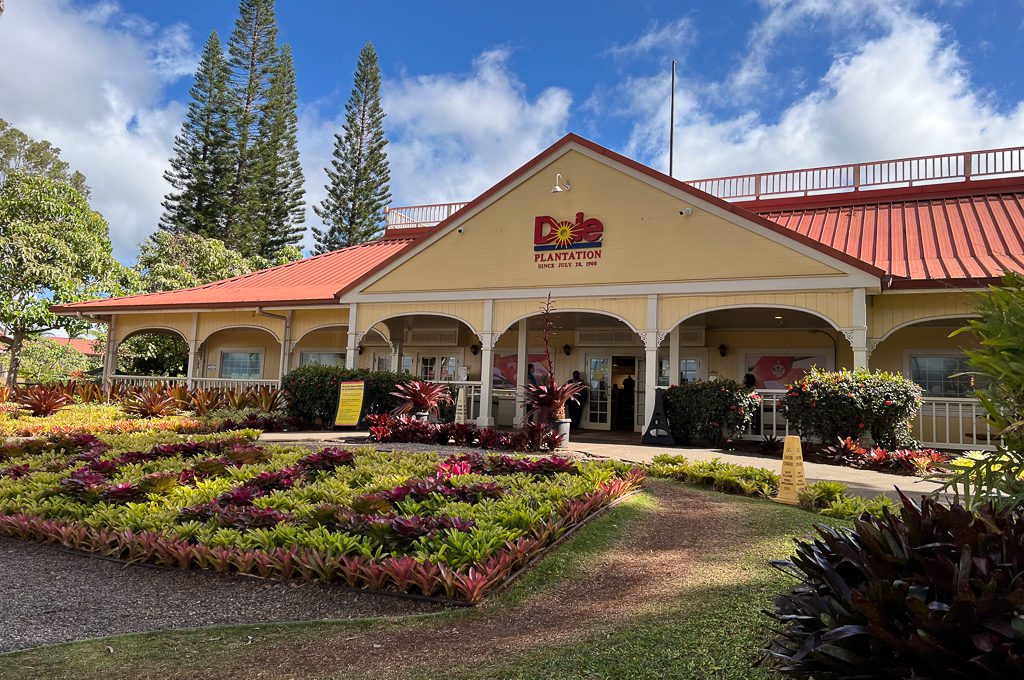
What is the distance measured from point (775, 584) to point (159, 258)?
2704 cm

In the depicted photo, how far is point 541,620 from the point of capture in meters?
3.67

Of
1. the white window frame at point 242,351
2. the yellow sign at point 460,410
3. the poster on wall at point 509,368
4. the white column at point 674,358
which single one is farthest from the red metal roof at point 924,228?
the white window frame at point 242,351

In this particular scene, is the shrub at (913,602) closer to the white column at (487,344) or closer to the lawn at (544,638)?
the lawn at (544,638)

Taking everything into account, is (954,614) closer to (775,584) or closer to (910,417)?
(775,584)

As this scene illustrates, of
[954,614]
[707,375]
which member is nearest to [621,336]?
[707,375]

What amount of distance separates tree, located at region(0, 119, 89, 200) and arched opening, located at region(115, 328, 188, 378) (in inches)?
773

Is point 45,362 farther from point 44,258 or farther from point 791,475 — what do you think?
point 791,475

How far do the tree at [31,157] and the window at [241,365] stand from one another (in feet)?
81.4

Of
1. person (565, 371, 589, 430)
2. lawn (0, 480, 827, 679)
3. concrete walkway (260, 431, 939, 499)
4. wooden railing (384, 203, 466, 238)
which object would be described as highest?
wooden railing (384, 203, 466, 238)

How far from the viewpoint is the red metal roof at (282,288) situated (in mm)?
17344

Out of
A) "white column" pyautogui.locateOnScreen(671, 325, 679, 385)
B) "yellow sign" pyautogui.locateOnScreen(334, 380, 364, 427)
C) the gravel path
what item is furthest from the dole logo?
the gravel path

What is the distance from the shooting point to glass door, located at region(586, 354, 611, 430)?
55.5 feet

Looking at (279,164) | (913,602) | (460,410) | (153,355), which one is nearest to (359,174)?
(279,164)

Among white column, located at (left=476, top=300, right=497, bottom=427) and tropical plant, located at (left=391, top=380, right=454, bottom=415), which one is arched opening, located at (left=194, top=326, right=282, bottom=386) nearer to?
white column, located at (left=476, top=300, right=497, bottom=427)
